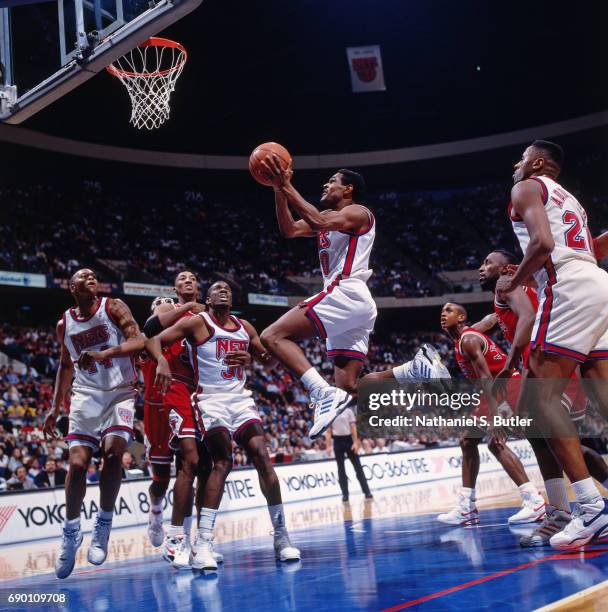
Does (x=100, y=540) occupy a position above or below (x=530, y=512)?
above

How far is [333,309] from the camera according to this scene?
5145mm

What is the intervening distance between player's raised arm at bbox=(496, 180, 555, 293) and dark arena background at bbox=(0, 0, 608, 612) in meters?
0.25

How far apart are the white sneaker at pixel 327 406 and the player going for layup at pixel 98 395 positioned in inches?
59.6

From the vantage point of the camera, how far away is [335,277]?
539 centimetres

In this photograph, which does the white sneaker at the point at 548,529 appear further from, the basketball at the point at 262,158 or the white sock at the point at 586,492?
the basketball at the point at 262,158

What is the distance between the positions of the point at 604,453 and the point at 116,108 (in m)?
17.9

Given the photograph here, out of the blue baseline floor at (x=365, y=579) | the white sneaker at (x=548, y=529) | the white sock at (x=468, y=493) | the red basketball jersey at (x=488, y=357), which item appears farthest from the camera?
the white sock at (x=468, y=493)

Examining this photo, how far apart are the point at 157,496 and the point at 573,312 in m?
4.15

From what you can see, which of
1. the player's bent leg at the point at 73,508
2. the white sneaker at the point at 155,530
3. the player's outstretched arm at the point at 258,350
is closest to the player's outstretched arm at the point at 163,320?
the player's outstretched arm at the point at 258,350

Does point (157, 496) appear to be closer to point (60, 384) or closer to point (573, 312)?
point (60, 384)

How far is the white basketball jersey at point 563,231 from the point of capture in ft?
15.4

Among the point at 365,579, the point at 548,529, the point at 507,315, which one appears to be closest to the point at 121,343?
the point at 365,579

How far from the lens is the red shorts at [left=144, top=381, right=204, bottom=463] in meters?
6.27

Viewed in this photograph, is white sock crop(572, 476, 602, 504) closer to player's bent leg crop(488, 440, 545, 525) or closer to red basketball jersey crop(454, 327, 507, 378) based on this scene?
player's bent leg crop(488, 440, 545, 525)
